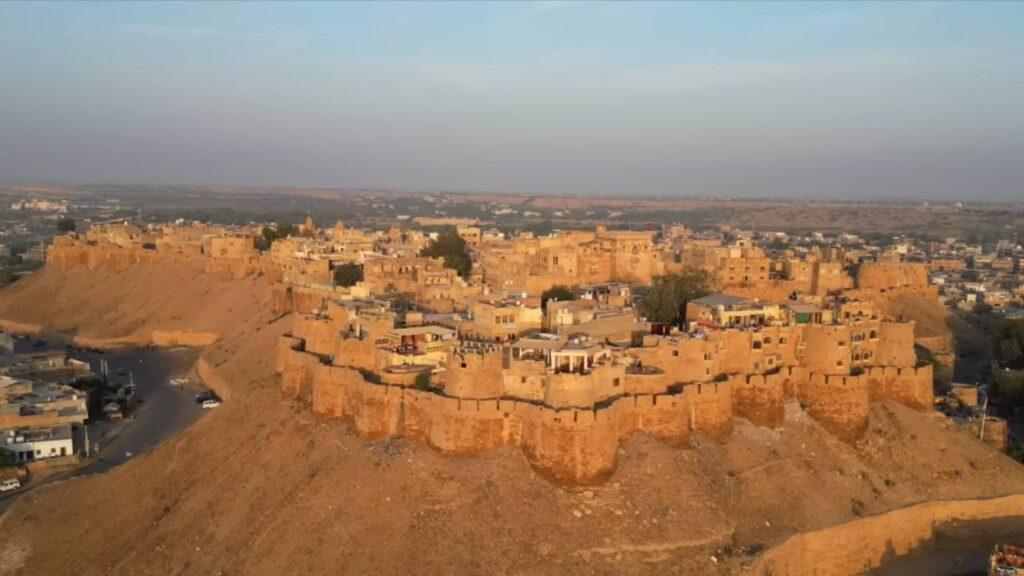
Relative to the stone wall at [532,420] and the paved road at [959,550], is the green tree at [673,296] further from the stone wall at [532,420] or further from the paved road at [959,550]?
the paved road at [959,550]

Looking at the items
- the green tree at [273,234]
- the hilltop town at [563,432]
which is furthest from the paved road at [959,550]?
the green tree at [273,234]

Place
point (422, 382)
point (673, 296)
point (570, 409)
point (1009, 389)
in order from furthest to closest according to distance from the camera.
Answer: point (1009, 389) < point (673, 296) < point (422, 382) < point (570, 409)

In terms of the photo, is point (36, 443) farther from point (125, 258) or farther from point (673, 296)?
point (125, 258)

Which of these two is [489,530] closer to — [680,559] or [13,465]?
[680,559]

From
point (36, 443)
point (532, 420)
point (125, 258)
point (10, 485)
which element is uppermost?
point (532, 420)

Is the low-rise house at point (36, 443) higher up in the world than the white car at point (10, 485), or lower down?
higher up

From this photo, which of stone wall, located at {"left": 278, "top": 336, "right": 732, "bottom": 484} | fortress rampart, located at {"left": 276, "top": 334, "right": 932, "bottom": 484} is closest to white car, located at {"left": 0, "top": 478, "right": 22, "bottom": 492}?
fortress rampart, located at {"left": 276, "top": 334, "right": 932, "bottom": 484}

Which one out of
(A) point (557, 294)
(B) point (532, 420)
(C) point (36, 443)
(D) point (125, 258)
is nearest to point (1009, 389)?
(A) point (557, 294)

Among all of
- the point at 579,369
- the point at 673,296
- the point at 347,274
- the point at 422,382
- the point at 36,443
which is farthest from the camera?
the point at 347,274
